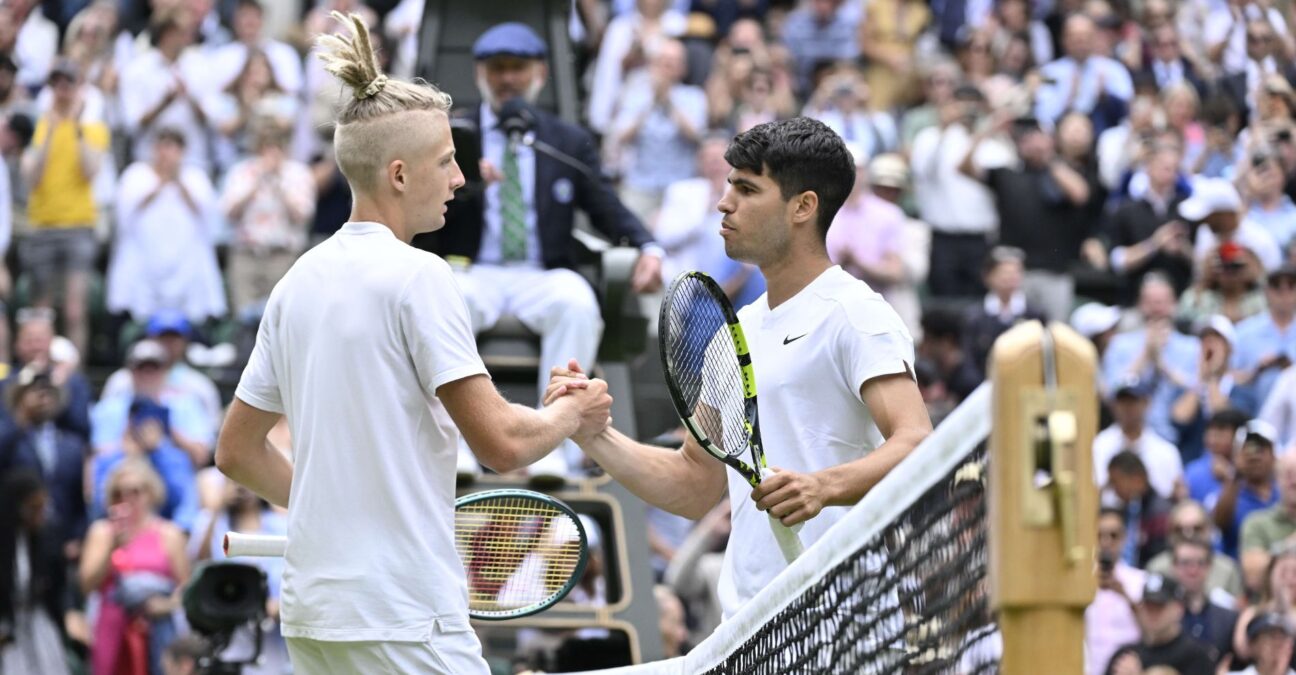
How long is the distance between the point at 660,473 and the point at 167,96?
30.9 ft

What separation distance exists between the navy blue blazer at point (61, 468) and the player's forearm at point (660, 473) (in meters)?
5.57

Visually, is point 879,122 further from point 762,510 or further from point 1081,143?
point 762,510

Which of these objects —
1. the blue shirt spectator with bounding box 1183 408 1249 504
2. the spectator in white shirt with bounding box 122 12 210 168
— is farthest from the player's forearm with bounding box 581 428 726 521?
the spectator in white shirt with bounding box 122 12 210 168

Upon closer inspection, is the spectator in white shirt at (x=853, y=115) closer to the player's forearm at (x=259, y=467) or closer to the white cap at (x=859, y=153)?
the white cap at (x=859, y=153)

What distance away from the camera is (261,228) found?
1355 cm

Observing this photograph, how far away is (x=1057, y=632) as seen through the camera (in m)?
3.43

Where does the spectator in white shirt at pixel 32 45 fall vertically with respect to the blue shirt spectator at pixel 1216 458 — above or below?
above

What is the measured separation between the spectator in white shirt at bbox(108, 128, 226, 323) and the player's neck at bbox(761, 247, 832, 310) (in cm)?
867

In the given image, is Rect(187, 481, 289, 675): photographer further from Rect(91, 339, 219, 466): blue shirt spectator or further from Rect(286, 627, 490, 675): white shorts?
Rect(286, 627, 490, 675): white shorts

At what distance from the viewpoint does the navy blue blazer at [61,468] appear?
1067 centimetres

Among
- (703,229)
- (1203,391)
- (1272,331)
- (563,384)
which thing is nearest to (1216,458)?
(1203,391)

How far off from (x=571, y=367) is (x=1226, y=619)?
623 cm

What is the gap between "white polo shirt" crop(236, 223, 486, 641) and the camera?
435 cm

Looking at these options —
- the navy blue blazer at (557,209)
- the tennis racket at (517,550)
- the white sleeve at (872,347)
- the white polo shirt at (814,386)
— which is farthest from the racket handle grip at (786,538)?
the navy blue blazer at (557,209)
